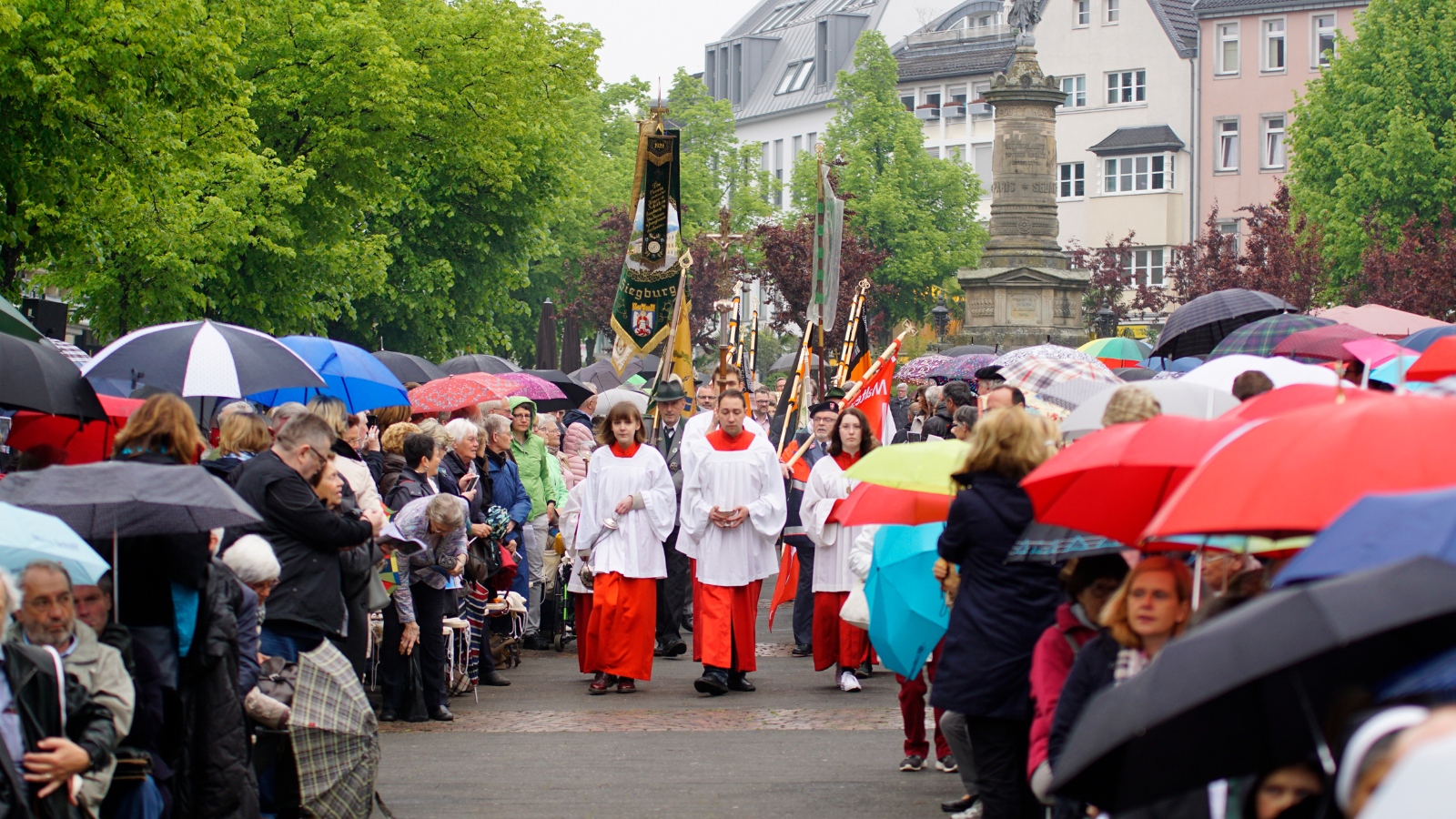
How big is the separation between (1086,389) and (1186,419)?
6.66 metres

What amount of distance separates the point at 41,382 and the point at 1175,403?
5.27 metres

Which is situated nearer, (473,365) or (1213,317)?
(1213,317)

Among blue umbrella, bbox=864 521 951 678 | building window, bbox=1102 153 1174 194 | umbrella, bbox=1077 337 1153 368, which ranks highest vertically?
building window, bbox=1102 153 1174 194

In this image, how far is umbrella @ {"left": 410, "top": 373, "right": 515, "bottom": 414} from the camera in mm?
15891

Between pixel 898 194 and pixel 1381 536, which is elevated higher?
pixel 898 194

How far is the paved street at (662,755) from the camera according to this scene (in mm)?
9078

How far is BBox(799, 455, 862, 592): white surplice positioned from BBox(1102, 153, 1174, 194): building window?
6486 cm

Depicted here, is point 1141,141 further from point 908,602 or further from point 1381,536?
point 1381,536

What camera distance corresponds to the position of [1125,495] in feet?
20.6

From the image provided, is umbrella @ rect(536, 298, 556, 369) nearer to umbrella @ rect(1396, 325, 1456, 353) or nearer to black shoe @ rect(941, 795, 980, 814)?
umbrella @ rect(1396, 325, 1456, 353)

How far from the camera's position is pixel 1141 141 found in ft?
246

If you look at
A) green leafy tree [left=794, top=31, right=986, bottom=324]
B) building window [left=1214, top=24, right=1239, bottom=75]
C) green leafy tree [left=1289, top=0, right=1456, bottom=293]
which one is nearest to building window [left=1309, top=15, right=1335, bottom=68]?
building window [left=1214, top=24, right=1239, bottom=75]

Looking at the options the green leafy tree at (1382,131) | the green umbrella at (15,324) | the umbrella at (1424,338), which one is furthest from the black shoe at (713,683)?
the green leafy tree at (1382,131)

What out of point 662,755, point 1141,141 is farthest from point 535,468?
point 1141,141
